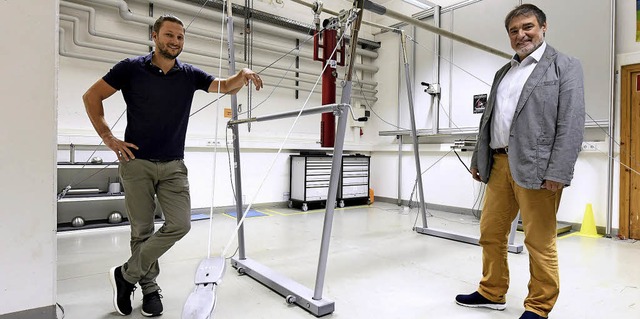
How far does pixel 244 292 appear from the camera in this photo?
81.5 inches

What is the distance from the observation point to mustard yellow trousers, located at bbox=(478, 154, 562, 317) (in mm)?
1589

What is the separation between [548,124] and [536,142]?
94 millimetres

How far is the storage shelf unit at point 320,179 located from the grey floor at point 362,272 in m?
→ 1.11

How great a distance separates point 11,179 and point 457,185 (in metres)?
4.84

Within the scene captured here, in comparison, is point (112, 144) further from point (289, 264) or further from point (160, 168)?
point (289, 264)

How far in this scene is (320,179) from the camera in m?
5.18

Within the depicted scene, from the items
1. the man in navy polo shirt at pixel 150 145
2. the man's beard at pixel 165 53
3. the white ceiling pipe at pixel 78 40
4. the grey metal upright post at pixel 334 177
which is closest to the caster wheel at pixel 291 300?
the grey metal upright post at pixel 334 177

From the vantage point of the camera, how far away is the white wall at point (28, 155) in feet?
4.79

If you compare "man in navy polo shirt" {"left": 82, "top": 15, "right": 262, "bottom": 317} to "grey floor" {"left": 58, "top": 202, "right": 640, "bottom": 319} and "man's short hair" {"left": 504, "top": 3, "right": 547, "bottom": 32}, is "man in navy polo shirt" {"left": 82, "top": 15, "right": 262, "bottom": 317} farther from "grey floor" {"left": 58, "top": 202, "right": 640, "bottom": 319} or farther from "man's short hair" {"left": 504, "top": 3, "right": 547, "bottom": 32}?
"man's short hair" {"left": 504, "top": 3, "right": 547, "bottom": 32}

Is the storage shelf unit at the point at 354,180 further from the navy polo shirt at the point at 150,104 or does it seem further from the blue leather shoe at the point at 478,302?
the navy polo shirt at the point at 150,104

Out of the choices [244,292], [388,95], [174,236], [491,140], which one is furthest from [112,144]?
[388,95]

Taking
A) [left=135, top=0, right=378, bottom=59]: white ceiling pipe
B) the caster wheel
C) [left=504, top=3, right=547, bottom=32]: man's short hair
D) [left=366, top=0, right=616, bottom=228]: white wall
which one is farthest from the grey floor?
[left=135, top=0, right=378, bottom=59]: white ceiling pipe

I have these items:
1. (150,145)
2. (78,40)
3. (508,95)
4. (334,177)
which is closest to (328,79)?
(334,177)

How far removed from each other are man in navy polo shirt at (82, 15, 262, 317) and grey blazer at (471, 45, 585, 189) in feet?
4.19
